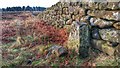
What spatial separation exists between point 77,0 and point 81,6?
82 centimetres

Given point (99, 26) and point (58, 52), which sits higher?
point (99, 26)

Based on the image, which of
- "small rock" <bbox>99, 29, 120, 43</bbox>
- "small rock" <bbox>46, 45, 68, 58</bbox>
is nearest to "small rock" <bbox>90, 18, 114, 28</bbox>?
"small rock" <bbox>99, 29, 120, 43</bbox>

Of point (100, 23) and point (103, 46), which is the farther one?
point (100, 23)

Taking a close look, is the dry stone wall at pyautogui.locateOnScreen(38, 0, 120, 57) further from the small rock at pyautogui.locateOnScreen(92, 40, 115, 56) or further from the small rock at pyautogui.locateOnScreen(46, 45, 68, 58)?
the small rock at pyautogui.locateOnScreen(46, 45, 68, 58)

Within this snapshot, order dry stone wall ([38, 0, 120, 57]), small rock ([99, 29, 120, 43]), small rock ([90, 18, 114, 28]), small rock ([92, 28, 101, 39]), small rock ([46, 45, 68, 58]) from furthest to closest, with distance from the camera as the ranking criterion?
small rock ([92, 28, 101, 39])
small rock ([46, 45, 68, 58])
small rock ([90, 18, 114, 28])
dry stone wall ([38, 0, 120, 57])
small rock ([99, 29, 120, 43])

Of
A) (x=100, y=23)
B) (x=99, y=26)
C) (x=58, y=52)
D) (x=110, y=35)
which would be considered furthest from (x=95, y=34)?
(x=58, y=52)

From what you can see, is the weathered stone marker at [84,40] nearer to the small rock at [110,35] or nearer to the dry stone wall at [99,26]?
the dry stone wall at [99,26]

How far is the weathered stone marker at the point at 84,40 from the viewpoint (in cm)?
795

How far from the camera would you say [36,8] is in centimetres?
2147

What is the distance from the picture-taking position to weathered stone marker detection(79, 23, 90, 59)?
7.95 m

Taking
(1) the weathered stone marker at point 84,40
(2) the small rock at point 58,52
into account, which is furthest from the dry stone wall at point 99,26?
(2) the small rock at point 58,52

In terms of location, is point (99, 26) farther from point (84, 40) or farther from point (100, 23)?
point (84, 40)

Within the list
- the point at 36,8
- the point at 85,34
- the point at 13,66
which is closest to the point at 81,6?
the point at 85,34

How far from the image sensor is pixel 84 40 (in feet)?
26.5
